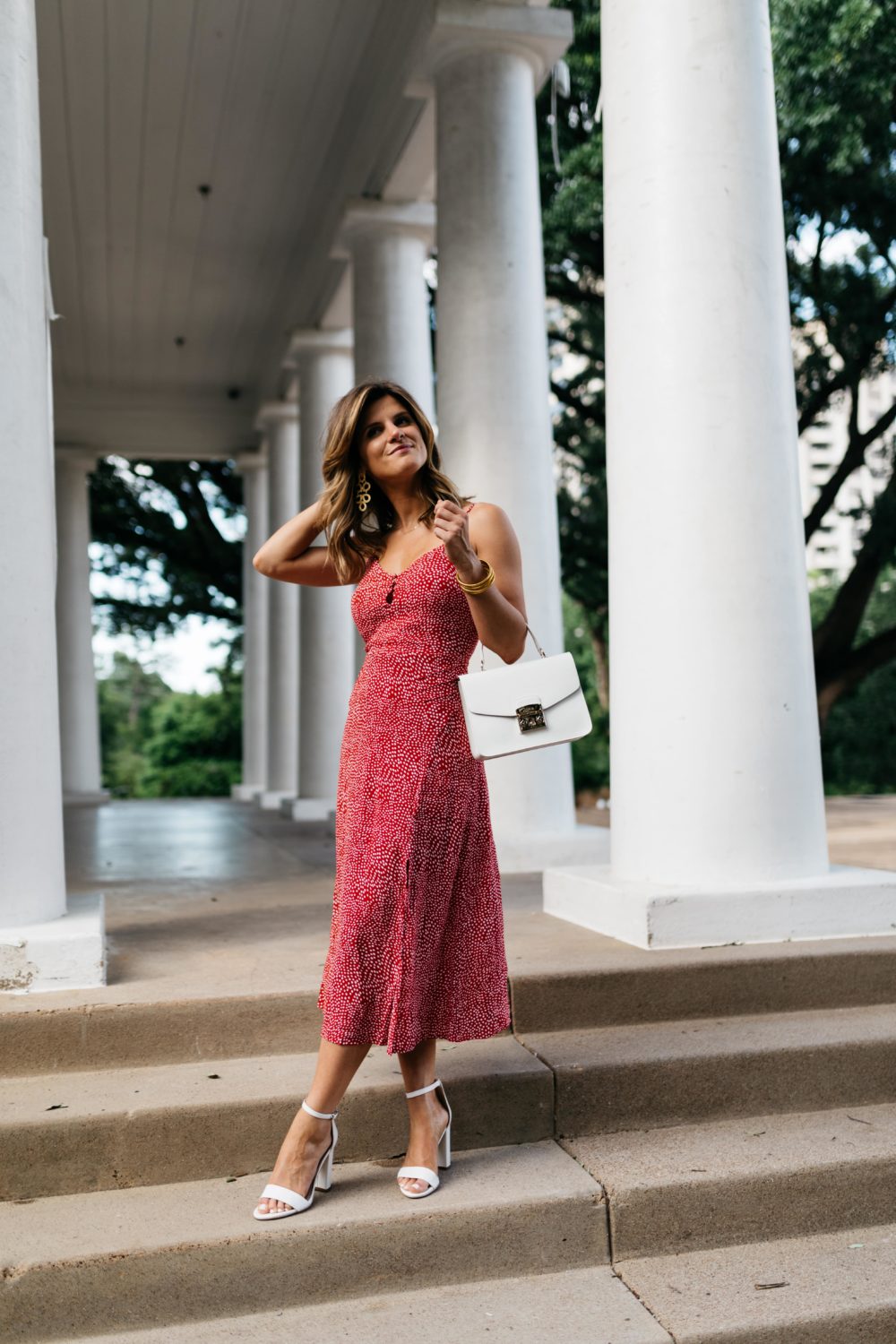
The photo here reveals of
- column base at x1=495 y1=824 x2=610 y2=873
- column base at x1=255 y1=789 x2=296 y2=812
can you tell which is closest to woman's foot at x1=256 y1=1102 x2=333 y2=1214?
column base at x1=495 y1=824 x2=610 y2=873

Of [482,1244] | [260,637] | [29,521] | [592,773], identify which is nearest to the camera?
[482,1244]

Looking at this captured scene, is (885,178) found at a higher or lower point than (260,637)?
higher

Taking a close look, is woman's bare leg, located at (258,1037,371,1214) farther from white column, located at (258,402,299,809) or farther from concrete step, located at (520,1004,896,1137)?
white column, located at (258,402,299,809)

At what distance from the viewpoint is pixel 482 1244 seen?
4.15 m

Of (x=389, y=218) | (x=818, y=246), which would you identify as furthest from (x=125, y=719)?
(x=389, y=218)

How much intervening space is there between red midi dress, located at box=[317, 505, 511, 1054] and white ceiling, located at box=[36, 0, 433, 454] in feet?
24.5

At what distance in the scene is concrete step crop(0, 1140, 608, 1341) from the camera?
3.84 meters

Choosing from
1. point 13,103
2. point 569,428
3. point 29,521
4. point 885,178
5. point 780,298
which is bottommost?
point 29,521

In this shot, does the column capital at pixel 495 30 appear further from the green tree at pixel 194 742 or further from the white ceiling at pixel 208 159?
the green tree at pixel 194 742

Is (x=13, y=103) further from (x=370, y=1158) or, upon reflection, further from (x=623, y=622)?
(x=370, y=1158)

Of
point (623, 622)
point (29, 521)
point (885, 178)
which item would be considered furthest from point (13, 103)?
point (885, 178)

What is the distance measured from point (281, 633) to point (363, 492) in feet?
57.3

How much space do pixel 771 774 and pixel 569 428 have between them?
2086 centimetres

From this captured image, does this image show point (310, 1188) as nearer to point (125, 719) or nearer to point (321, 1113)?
point (321, 1113)
